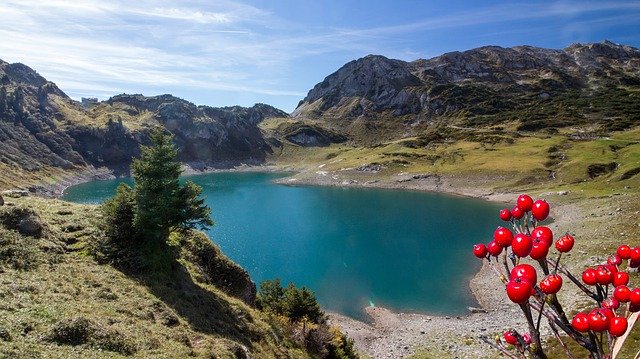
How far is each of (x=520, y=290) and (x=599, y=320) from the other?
4.91 ft

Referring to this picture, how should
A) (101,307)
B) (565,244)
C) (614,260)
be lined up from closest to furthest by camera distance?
1. (565,244)
2. (614,260)
3. (101,307)

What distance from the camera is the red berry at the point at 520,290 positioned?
18.7 ft

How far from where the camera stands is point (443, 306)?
187ft

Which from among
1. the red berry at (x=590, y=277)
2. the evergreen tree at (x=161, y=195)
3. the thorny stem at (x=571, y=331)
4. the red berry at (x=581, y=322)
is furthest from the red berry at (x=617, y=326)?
the evergreen tree at (x=161, y=195)

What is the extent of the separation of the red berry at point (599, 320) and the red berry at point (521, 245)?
125cm

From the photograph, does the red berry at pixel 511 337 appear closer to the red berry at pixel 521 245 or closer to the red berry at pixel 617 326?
the red berry at pixel 617 326

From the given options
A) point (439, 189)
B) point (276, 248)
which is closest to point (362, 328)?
point (276, 248)

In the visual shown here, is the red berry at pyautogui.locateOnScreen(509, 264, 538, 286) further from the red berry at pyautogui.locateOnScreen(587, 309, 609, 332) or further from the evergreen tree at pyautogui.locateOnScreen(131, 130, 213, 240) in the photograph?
the evergreen tree at pyautogui.locateOnScreen(131, 130, 213, 240)

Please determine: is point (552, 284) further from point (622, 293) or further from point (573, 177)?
point (573, 177)

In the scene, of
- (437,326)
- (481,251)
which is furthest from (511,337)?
(437,326)

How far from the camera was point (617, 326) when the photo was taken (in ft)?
19.6

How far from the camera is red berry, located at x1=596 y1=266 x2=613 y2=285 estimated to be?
21.7 ft

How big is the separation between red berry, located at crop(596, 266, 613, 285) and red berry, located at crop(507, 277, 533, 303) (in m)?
1.80

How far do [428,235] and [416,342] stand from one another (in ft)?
166
